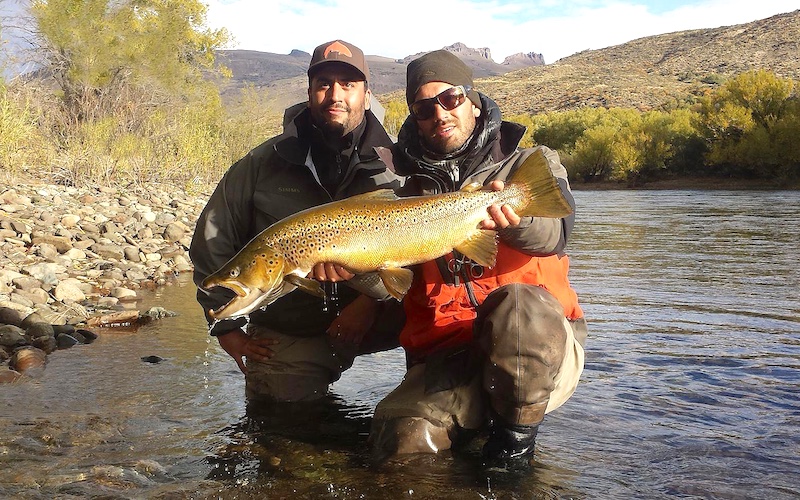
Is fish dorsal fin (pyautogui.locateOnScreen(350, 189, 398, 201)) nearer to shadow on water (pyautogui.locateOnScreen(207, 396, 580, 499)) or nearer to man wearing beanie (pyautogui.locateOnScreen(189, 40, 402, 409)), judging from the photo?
man wearing beanie (pyautogui.locateOnScreen(189, 40, 402, 409))

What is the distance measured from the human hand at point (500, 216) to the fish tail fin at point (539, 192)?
6 cm

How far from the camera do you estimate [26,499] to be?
3.16 meters

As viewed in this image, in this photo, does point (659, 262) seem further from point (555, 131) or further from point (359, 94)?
point (555, 131)

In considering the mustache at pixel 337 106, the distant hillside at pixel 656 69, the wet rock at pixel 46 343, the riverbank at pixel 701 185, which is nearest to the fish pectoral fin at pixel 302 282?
the mustache at pixel 337 106

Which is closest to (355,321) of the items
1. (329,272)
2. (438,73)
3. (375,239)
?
(329,272)

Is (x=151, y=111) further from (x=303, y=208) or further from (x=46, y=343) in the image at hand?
(x=303, y=208)

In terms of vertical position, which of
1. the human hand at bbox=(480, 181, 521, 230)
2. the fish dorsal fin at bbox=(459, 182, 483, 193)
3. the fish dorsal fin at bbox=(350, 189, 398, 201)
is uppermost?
the fish dorsal fin at bbox=(459, 182, 483, 193)

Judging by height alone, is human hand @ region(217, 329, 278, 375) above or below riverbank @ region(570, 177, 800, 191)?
above

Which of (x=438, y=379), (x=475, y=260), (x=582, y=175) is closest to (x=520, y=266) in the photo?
(x=475, y=260)

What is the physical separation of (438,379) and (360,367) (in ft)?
6.96

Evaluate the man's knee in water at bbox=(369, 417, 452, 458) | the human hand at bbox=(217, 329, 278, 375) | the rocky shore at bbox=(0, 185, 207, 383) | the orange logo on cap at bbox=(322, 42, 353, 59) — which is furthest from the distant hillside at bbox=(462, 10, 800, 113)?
the man's knee in water at bbox=(369, 417, 452, 458)

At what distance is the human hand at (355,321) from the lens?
457cm

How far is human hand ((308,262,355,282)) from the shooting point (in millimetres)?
3668

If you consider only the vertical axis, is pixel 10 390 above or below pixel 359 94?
below
